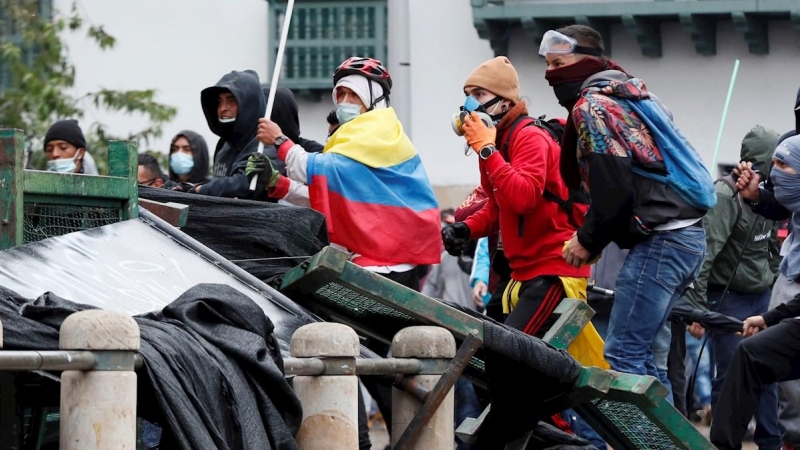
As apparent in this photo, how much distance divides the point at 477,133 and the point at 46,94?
10.2 meters

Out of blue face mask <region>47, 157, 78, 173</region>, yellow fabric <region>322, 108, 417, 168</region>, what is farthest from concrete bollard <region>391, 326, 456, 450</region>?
blue face mask <region>47, 157, 78, 173</region>

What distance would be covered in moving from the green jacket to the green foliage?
26.3 ft

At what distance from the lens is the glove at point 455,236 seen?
8.52 metres

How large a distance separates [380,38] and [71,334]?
55.5 feet

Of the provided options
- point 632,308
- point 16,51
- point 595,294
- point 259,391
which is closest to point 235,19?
point 16,51

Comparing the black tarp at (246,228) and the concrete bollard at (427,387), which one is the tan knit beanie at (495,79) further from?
the concrete bollard at (427,387)

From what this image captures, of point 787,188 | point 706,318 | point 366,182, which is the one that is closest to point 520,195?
point 366,182

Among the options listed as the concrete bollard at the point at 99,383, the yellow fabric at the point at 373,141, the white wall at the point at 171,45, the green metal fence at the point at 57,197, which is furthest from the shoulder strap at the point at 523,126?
the white wall at the point at 171,45

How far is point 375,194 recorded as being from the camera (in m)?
8.48

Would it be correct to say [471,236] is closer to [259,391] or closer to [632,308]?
[632,308]

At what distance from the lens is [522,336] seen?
21.2 ft

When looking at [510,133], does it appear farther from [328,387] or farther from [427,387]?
[328,387]

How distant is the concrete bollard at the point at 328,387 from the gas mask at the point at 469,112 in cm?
251

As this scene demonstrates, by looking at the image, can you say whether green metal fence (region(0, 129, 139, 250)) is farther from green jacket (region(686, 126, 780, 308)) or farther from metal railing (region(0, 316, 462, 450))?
green jacket (region(686, 126, 780, 308))
